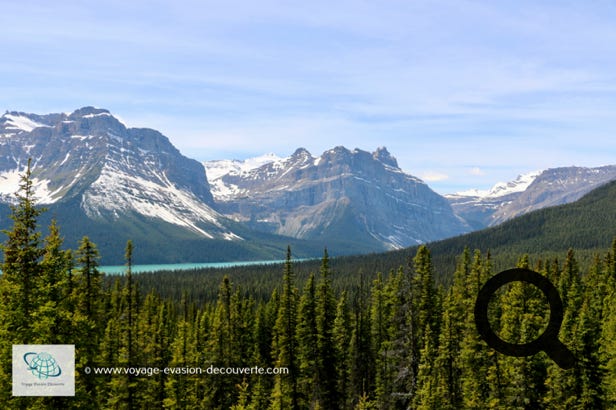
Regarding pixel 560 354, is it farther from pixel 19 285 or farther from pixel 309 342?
pixel 309 342

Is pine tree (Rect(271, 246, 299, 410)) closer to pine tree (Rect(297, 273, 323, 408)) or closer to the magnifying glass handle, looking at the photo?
pine tree (Rect(297, 273, 323, 408))

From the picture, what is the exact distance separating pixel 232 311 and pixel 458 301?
34.6 meters

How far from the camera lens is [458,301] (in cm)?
6038

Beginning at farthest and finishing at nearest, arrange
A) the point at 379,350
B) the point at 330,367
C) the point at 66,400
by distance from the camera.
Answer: the point at 379,350 < the point at 330,367 < the point at 66,400

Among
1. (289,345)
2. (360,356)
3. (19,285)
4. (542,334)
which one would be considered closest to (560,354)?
(542,334)

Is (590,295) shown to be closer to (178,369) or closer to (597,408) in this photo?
(597,408)

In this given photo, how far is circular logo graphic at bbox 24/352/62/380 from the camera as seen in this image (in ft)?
94.6

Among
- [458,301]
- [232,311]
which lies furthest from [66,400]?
[232,311]

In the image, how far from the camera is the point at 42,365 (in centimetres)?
2889

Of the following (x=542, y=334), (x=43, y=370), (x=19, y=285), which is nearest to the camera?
(x=542, y=334)

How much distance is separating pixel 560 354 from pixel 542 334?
1.33 feet

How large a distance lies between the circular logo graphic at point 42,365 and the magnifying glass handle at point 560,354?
92.0 feet

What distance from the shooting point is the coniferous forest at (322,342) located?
29.8 metres

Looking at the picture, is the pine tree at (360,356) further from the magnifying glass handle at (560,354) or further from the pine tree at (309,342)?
the magnifying glass handle at (560,354)
